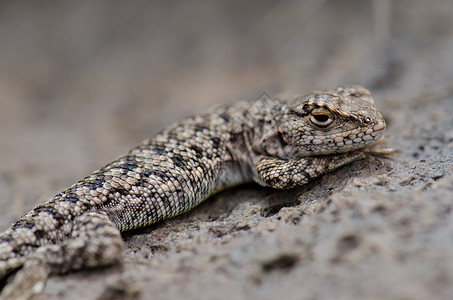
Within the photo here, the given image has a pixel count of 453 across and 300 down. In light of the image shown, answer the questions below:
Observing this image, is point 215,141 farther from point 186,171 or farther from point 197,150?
point 186,171

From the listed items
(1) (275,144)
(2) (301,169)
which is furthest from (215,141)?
(2) (301,169)

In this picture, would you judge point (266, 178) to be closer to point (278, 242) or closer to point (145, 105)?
point (278, 242)

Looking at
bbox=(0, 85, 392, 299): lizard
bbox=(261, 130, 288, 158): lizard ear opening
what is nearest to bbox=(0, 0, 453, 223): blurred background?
bbox=(0, 85, 392, 299): lizard

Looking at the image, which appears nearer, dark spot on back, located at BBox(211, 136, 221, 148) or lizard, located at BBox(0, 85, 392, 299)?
lizard, located at BBox(0, 85, 392, 299)

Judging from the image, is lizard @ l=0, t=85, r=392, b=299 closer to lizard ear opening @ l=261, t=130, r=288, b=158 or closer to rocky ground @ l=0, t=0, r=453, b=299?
lizard ear opening @ l=261, t=130, r=288, b=158

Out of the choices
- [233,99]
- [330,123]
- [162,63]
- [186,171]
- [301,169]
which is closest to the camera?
[330,123]

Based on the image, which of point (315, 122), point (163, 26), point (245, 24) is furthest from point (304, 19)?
point (315, 122)
